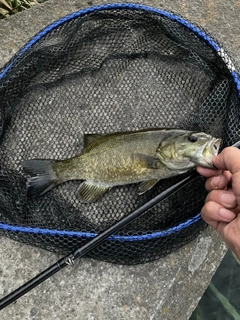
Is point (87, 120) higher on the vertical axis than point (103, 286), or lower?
higher

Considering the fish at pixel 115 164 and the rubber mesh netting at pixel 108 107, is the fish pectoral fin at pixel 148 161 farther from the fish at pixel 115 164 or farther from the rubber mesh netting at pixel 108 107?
the rubber mesh netting at pixel 108 107

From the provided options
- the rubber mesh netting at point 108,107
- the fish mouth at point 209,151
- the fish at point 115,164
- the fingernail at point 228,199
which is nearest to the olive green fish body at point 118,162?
the fish at point 115,164

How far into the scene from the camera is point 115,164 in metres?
2.86

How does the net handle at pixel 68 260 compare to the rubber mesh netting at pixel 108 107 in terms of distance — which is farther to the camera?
the rubber mesh netting at pixel 108 107

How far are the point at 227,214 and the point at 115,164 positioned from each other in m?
0.82

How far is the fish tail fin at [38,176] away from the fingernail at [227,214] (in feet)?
3.47

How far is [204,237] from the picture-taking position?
304cm

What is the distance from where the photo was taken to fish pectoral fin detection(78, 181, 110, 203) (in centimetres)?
292

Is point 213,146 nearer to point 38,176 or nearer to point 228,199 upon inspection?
point 228,199

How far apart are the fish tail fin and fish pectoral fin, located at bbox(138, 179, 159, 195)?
54 centimetres

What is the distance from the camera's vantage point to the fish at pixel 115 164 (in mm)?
2787

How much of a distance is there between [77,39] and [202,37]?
2.82ft

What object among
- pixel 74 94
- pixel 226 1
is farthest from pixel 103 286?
pixel 226 1

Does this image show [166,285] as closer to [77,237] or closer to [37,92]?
[77,237]
